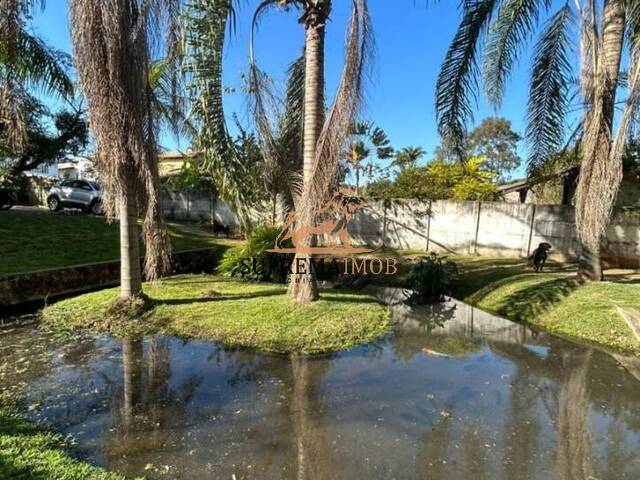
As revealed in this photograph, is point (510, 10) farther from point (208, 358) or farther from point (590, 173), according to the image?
point (208, 358)

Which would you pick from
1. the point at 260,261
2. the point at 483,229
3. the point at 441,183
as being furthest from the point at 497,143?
the point at 260,261

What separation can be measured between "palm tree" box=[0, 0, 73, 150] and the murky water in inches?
135

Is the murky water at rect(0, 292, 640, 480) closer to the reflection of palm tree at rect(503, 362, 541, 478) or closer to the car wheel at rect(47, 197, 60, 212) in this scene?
the reflection of palm tree at rect(503, 362, 541, 478)

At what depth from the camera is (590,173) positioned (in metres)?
6.27

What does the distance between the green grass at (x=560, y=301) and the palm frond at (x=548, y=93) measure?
8.16 ft

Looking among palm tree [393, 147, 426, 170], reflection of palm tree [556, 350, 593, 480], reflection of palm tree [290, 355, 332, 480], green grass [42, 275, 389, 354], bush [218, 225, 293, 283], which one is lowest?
reflection of palm tree [556, 350, 593, 480]

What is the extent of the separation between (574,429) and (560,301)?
3967mm

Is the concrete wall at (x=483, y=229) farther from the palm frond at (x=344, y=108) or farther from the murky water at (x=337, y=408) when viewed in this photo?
the murky water at (x=337, y=408)

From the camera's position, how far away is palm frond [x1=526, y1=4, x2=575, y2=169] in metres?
7.30

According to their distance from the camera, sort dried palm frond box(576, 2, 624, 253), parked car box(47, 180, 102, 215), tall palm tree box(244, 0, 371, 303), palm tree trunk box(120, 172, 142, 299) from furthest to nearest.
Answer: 1. parked car box(47, 180, 102, 215)
2. dried palm frond box(576, 2, 624, 253)
3. palm tree trunk box(120, 172, 142, 299)
4. tall palm tree box(244, 0, 371, 303)

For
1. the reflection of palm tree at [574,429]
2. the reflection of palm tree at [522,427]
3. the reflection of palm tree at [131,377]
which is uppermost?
the reflection of palm tree at [131,377]

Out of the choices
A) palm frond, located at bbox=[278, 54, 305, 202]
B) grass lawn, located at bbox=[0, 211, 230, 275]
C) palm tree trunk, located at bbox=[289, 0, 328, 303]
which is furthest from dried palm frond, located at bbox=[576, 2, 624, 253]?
grass lawn, located at bbox=[0, 211, 230, 275]

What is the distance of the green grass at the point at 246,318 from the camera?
17.6ft

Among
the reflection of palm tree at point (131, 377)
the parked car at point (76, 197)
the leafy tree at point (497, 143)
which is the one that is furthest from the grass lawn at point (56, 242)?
the leafy tree at point (497, 143)
